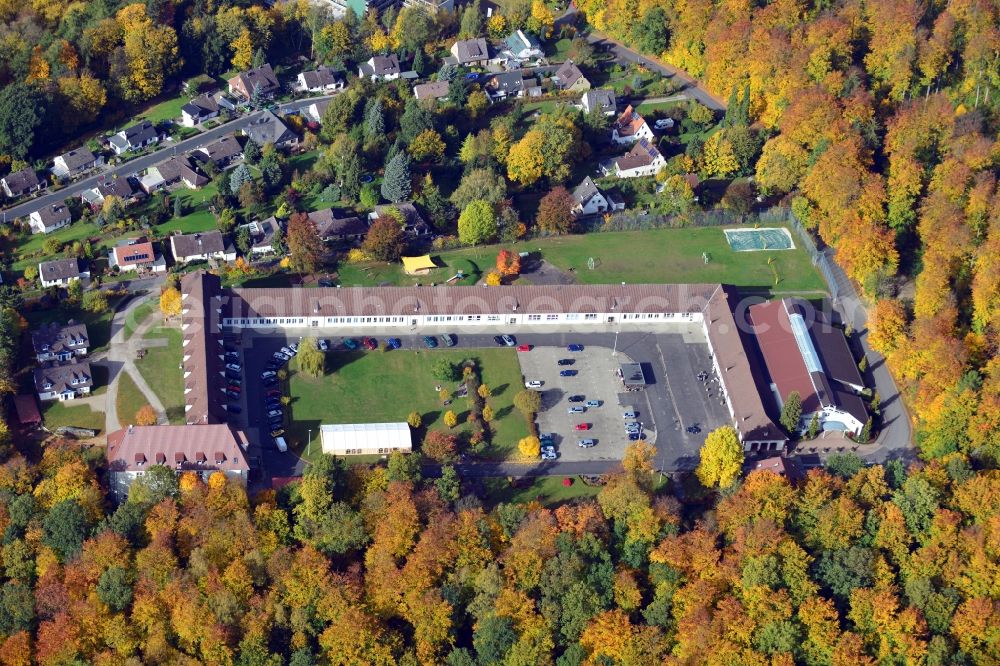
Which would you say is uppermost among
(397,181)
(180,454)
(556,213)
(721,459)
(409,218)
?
(721,459)

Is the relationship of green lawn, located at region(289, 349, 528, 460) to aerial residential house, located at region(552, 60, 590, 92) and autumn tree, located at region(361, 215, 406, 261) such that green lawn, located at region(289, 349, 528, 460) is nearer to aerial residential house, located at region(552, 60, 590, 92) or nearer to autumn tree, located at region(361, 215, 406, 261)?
autumn tree, located at region(361, 215, 406, 261)

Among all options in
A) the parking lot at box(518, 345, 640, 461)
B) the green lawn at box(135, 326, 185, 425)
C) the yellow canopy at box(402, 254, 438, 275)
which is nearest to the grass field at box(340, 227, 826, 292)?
the yellow canopy at box(402, 254, 438, 275)

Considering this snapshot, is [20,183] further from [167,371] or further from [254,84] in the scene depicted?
[167,371]

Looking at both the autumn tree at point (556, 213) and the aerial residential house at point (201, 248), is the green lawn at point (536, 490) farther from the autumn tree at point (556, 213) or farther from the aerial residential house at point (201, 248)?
the aerial residential house at point (201, 248)

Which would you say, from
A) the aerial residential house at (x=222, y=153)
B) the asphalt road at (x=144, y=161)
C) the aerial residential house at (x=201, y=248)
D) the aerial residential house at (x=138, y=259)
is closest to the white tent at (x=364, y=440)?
the aerial residential house at (x=201, y=248)

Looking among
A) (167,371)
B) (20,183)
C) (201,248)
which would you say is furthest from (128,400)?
(20,183)
